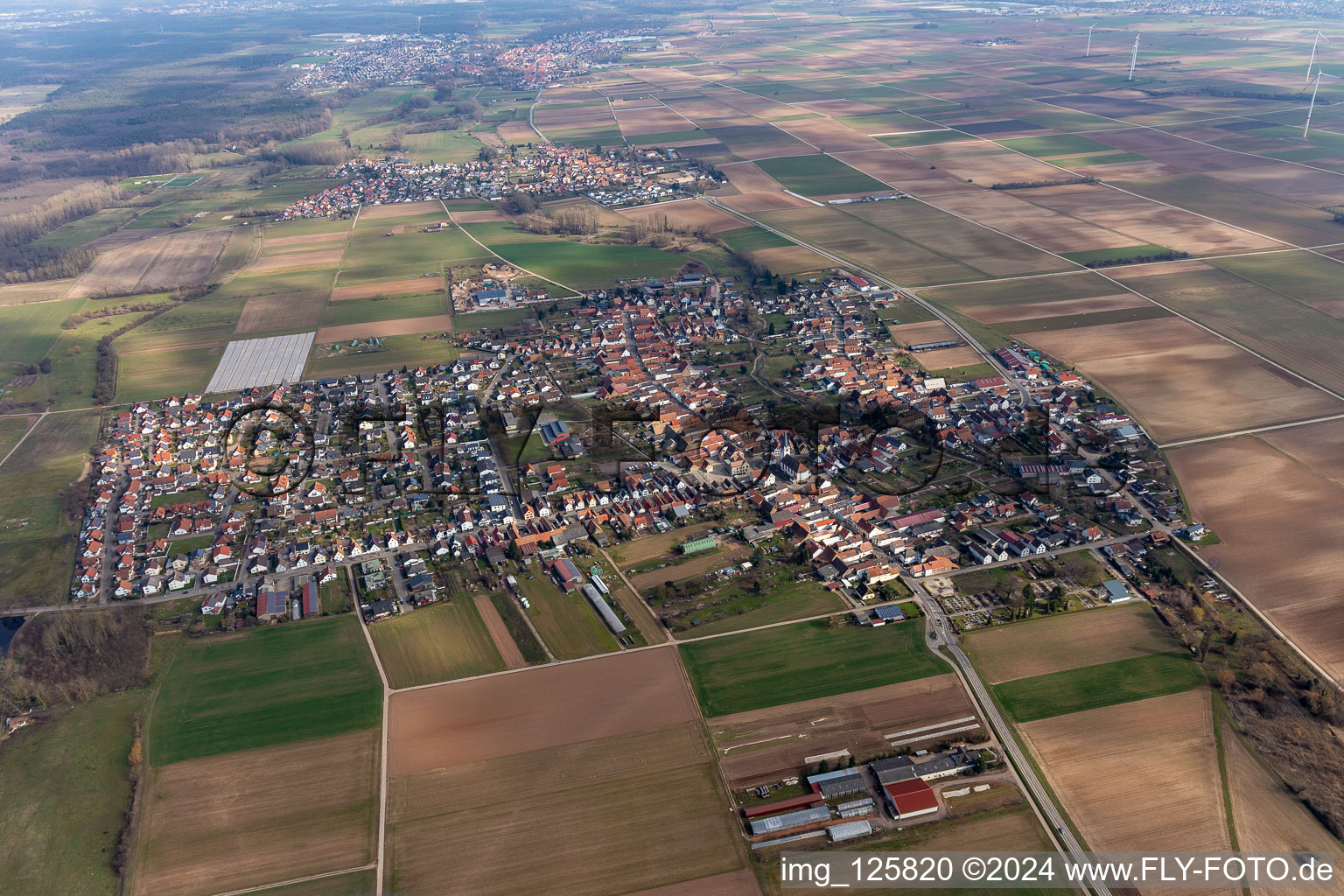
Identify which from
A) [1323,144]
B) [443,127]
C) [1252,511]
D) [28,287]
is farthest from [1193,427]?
[443,127]

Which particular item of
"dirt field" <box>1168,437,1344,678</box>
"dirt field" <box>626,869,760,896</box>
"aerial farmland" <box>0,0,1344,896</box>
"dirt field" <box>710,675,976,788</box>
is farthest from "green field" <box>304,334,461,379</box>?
"dirt field" <box>1168,437,1344,678</box>

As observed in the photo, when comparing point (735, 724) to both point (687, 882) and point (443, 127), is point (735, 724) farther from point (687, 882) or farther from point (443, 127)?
point (443, 127)

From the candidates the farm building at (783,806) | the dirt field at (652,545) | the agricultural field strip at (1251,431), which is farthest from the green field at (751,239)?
the farm building at (783,806)

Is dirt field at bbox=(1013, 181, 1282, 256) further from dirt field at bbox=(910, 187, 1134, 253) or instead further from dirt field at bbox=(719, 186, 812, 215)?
Answer: dirt field at bbox=(719, 186, 812, 215)

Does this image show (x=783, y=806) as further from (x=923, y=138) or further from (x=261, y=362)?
(x=923, y=138)

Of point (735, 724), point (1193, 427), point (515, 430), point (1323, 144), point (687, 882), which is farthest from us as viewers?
point (1323, 144)

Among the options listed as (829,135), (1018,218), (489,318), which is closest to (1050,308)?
(1018,218)
